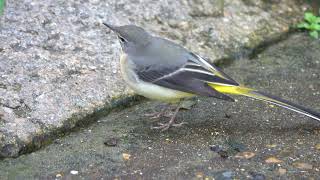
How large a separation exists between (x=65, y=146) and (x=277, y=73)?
2456 mm

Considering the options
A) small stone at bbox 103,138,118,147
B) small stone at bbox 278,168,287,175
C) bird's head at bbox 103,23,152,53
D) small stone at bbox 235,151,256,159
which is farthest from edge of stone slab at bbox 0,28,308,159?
small stone at bbox 278,168,287,175

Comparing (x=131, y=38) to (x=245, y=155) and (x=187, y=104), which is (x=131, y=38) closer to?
(x=187, y=104)

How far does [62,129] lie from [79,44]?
3.82ft

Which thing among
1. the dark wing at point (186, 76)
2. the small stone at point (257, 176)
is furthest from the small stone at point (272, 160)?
the dark wing at point (186, 76)

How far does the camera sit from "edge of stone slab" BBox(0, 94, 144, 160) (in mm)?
4648

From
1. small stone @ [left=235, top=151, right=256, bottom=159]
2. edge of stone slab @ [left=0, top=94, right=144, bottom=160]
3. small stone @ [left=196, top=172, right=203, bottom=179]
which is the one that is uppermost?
small stone @ [left=235, top=151, right=256, bottom=159]

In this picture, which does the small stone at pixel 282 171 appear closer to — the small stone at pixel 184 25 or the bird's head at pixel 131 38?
the bird's head at pixel 131 38

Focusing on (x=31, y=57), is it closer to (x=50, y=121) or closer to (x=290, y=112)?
(x=50, y=121)

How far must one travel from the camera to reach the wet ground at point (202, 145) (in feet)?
14.6

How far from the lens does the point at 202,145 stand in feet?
16.1

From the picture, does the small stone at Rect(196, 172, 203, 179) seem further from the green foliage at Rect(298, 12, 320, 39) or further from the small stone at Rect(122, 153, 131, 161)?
the green foliage at Rect(298, 12, 320, 39)

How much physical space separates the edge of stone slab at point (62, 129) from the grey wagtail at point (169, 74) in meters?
0.39

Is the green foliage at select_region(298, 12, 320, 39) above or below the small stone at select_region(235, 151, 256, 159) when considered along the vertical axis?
above

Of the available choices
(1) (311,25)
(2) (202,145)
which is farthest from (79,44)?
(1) (311,25)
